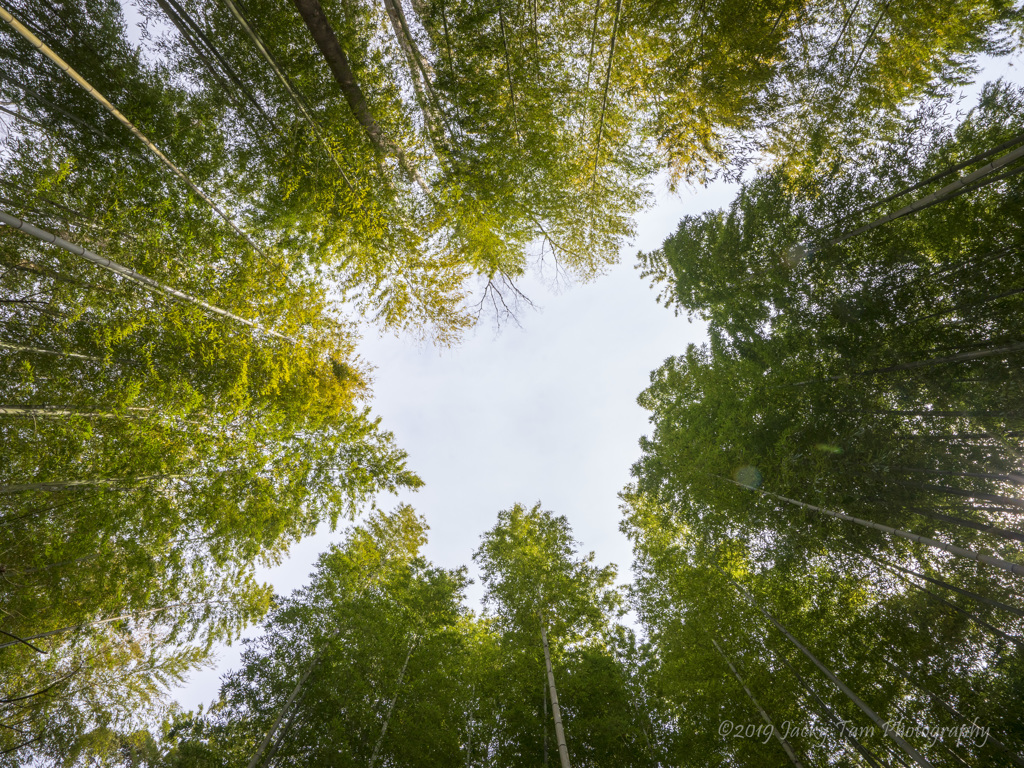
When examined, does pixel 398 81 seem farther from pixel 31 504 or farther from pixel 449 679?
pixel 449 679

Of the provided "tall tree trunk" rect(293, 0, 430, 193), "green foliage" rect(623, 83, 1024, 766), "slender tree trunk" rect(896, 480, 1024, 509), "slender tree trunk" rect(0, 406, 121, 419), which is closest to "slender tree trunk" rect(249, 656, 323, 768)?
"slender tree trunk" rect(0, 406, 121, 419)

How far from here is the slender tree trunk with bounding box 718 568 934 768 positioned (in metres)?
4.70

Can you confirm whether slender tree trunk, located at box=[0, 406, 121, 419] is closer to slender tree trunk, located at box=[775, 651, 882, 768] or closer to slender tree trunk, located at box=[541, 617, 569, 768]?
slender tree trunk, located at box=[541, 617, 569, 768]

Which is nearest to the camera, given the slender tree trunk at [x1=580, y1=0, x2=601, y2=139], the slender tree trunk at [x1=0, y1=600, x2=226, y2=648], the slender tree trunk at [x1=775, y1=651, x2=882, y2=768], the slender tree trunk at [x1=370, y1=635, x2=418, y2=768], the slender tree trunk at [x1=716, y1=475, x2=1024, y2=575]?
the slender tree trunk at [x1=716, y1=475, x2=1024, y2=575]

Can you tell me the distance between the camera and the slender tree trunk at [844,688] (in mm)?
4695

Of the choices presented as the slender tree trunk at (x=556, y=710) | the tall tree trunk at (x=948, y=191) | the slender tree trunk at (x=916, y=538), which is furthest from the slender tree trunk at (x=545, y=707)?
the tall tree trunk at (x=948, y=191)

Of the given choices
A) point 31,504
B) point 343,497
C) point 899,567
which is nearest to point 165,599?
point 31,504

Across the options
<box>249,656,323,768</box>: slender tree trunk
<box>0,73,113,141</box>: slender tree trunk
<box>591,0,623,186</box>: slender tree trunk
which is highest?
<box>0,73,113,141</box>: slender tree trunk

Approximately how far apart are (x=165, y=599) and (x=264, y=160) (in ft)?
20.9

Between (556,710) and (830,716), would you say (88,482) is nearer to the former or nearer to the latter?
(556,710)

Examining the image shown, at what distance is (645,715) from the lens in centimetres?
734

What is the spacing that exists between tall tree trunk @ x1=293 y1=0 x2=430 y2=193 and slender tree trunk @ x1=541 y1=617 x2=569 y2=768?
7672 mm

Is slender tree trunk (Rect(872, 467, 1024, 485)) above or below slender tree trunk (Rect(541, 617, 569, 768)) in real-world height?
above

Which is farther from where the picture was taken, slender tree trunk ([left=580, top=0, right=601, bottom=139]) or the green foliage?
the green foliage
